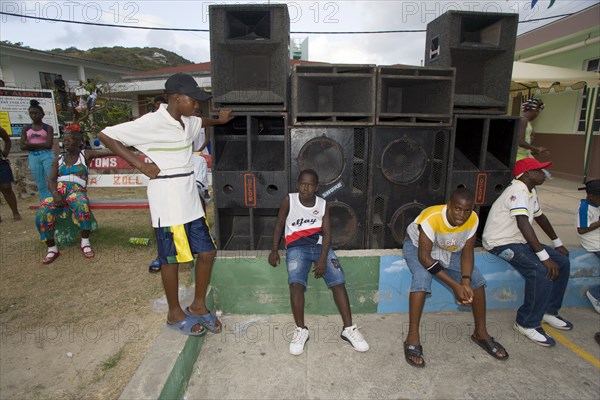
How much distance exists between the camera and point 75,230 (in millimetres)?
4750

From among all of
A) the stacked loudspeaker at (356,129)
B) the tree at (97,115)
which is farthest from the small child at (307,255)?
the tree at (97,115)

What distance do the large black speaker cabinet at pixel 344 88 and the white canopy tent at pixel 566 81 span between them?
20.0 ft

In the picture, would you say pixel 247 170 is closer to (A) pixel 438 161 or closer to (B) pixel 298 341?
(B) pixel 298 341

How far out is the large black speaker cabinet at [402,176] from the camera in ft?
11.1

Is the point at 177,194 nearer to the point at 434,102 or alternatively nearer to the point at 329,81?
the point at 329,81

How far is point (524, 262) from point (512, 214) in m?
0.40

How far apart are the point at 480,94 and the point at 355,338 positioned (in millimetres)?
2936

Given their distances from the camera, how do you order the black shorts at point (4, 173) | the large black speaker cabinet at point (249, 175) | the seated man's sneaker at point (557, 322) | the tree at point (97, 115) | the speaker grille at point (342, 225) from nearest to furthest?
the seated man's sneaker at point (557, 322) → the large black speaker cabinet at point (249, 175) → the speaker grille at point (342, 225) → the black shorts at point (4, 173) → the tree at point (97, 115)

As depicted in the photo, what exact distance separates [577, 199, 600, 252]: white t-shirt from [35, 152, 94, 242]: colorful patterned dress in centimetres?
524

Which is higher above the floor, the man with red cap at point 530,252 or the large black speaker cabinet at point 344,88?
the large black speaker cabinet at point 344,88

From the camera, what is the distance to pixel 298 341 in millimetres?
2625

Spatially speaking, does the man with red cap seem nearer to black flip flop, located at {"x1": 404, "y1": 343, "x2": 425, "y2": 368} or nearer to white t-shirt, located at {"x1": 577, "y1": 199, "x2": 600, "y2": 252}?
white t-shirt, located at {"x1": 577, "y1": 199, "x2": 600, "y2": 252}

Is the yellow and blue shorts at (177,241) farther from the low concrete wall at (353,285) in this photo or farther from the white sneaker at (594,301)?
the white sneaker at (594,301)

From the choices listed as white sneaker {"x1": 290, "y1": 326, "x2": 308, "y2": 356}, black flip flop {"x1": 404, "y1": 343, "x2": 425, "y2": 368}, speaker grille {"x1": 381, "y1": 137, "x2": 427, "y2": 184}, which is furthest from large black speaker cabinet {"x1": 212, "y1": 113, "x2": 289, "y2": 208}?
black flip flop {"x1": 404, "y1": 343, "x2": 425, "y2": 368}
